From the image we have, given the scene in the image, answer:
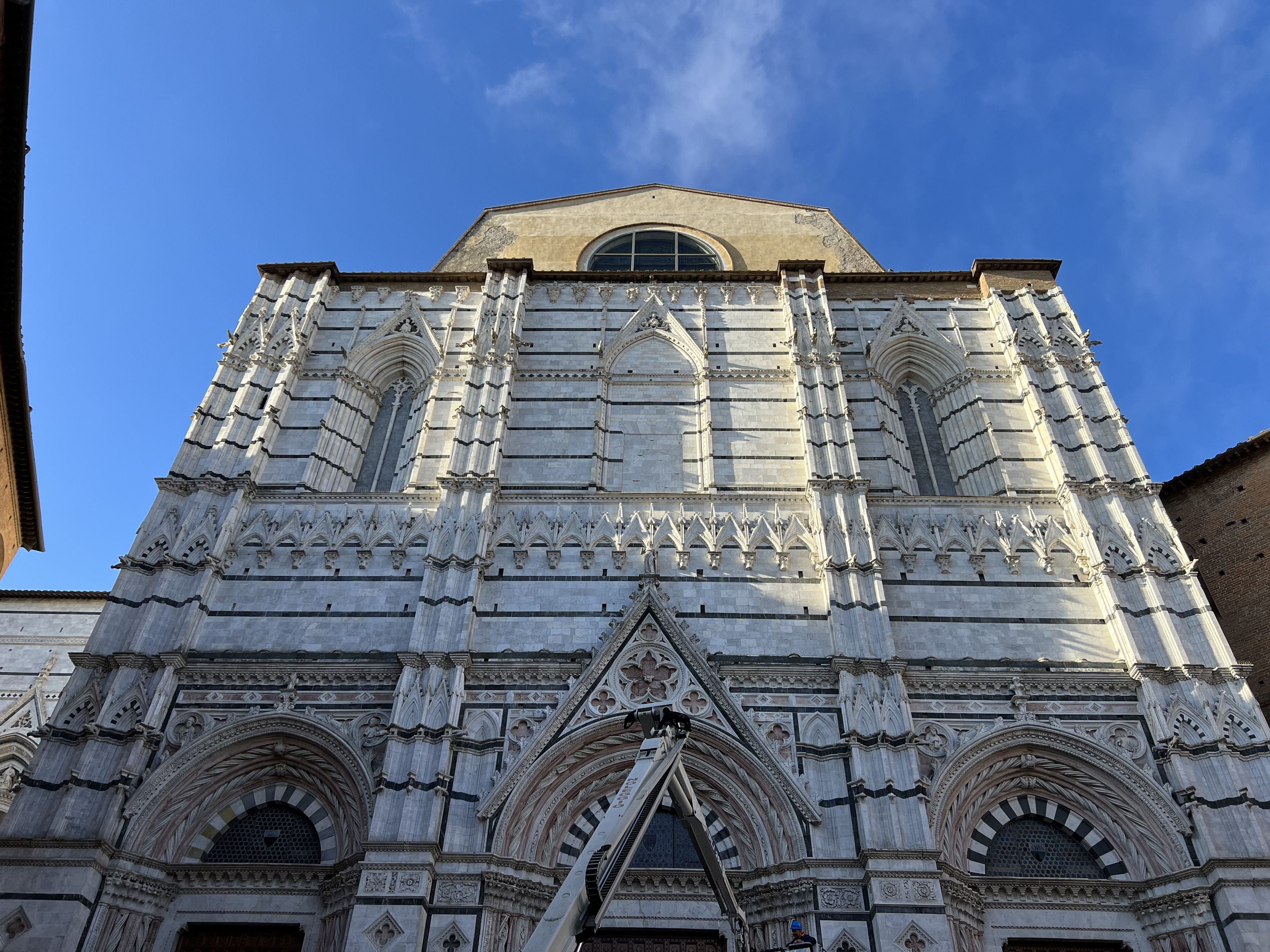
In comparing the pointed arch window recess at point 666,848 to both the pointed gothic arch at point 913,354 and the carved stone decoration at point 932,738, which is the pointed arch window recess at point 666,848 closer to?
the carved stone decoration at point 932,738

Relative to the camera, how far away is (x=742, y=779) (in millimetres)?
12859

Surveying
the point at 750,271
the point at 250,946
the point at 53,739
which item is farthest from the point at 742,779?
the point at 750,271

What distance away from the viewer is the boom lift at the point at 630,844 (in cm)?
583

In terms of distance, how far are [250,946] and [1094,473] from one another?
606 inches

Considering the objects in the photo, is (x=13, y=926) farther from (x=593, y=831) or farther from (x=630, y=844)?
(x=630, y=844)

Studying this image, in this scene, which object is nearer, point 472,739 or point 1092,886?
point 1092,886

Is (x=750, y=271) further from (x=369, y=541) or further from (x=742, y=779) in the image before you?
(x=742, y=779)

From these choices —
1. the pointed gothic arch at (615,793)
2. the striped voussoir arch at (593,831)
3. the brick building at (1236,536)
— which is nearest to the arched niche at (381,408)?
the pointed gothic arch at (615,793)

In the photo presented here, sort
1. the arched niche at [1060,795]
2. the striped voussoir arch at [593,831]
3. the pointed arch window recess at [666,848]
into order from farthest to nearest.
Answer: the striped voussoir arch at [593,831]
the pointed arch window recess at [666,848]
the arched niche at [1060,795]

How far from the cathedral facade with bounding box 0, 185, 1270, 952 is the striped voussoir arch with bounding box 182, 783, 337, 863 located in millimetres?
77

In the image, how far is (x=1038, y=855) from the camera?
12.6 metres

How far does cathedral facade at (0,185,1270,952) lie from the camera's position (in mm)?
11852

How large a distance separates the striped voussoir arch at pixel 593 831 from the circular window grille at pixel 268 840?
3.45 m

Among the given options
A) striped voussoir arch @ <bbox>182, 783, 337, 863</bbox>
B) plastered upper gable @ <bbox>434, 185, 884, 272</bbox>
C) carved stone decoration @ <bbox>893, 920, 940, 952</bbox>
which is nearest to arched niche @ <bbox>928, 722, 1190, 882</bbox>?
carved stone decoration @ <bbox>893, 920, 940, 952</bbox>
